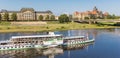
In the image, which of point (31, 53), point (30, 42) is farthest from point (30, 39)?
point (31, 53)

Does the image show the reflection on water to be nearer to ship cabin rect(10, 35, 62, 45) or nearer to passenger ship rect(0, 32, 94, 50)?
passenger ship rect(0, 32, 94, 50)

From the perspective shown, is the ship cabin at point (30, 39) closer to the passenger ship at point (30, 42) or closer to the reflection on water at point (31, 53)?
the passenger ship at point (30, 42)

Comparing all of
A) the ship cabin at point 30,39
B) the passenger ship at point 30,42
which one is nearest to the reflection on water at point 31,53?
the passenger ship at point 30,42

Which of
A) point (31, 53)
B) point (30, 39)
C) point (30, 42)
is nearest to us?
point (31, 53)

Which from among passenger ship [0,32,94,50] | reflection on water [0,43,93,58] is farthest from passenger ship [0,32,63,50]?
reflection on water [0,43,93,58]

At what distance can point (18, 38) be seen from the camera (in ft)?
265

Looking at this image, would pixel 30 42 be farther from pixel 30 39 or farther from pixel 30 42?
pixel 30 39

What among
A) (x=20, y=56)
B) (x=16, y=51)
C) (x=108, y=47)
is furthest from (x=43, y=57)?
(x=108, y=47)

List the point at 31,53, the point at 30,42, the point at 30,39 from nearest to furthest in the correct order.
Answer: the point at 31,53, the point at 30,42, the point at 30,39

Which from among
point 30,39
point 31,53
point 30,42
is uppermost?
point 30,39

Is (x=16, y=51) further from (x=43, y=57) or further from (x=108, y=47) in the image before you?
(x=108, y=47)

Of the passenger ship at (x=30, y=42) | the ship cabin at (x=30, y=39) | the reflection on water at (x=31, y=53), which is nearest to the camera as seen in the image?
the reflection on water at (x=31, y=53)

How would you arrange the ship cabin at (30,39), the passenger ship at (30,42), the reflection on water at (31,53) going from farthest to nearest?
1. the ship cabin at (30,39)
2. the passenger ship at (30,42)
3. the reflection on water at (31,53)

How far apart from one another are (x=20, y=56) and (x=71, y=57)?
43.9 feet
